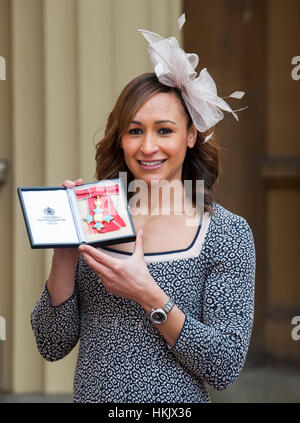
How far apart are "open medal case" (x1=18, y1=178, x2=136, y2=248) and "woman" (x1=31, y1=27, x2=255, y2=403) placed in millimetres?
47

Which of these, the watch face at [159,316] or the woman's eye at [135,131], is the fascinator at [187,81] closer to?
the woman's eye at [135,131]

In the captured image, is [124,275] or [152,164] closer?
[124,275]

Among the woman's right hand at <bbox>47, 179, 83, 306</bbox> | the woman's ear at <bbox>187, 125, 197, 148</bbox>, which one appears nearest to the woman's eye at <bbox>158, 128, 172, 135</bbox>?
the woman's ear at <bbox>187, 125, 197, 148</bbox>

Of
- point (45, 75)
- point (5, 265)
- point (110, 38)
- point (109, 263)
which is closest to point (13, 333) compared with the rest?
point (5, 265)

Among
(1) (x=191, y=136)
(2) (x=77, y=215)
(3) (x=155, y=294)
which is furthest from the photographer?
(1) (x=191, y=136)

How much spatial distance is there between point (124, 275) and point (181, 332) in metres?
0.21

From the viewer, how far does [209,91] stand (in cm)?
197

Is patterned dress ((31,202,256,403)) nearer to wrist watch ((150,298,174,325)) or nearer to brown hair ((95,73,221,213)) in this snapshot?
wrist watch ((150,298,174,325))

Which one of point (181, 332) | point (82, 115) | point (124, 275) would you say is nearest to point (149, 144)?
point (124, 275)

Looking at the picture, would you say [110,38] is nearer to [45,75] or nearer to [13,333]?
[45,75]

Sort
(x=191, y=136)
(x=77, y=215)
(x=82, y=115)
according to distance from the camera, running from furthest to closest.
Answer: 1. (x=82, y=115)
2. (x=191, y=136)
3. (x=77, y=215)

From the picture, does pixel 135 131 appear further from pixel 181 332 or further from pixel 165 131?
pixel 181 332

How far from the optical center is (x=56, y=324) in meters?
1.90

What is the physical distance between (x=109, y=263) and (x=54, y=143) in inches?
91.5
